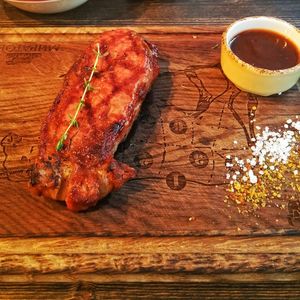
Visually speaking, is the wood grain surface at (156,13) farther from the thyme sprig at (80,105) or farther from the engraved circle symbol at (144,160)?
the engraved circle symbol at (144,160)

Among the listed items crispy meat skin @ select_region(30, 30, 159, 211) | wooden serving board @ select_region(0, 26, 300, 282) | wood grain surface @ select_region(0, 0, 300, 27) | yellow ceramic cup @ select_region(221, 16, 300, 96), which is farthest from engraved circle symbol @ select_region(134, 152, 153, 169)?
wood grain surface @ select_region(0, 0, 300, 27)

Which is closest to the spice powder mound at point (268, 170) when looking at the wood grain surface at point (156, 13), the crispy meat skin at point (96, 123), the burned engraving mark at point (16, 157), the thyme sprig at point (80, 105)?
the crispy meat skin at point (96, 123)

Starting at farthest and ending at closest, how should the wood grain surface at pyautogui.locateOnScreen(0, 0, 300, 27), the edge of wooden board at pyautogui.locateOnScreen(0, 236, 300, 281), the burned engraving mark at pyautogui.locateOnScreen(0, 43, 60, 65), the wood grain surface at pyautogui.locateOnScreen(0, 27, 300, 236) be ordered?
the wood grain surface at pyautogui.locateOnScreen(0, 0, 300, 27) → the burned engraving mark at pyautogui.locateOnScreen(0, 43, 60, 65) → the wood grain surface at pyautogui.locateOnScreen(0, 27, 300, 236) → the edge of wooden board at pyautogui.locateOnScreen(0, 236, 300, 281)

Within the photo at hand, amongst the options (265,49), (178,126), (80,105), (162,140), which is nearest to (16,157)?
(80,105)

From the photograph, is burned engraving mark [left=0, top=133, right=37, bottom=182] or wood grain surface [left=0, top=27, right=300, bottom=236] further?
burned engraving mark [left=0, top=133, right=37, bottom=182]

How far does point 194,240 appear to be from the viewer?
1923mm

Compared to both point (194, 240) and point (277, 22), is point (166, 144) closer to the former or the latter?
point (194, 240)

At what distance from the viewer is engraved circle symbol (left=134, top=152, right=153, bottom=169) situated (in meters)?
2.14

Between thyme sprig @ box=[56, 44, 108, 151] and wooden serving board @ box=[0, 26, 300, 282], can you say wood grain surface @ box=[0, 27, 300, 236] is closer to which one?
wooden serving board @ box=[0, 26, 300, 282]

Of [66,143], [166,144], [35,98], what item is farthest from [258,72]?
[35,98]

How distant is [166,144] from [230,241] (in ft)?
2.00

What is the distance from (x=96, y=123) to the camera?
6.74 feet

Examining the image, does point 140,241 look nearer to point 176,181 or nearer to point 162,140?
point 176,181

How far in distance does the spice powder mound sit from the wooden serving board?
0.16ft
